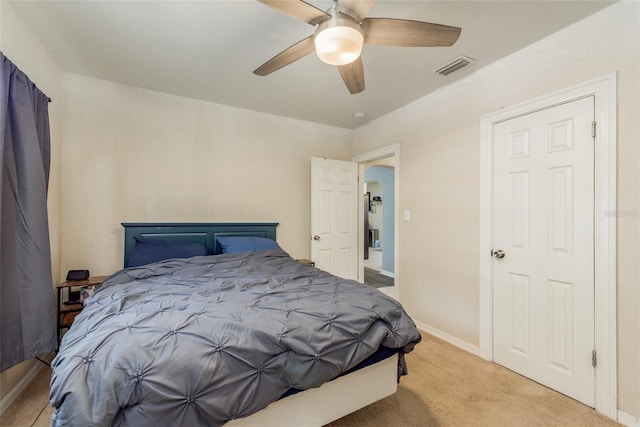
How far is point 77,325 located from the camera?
142 cm

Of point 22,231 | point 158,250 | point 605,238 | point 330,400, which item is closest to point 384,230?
point 605,238

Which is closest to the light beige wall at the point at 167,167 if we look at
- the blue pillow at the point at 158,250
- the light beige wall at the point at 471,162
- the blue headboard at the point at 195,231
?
the blue headboard at the point at 195,231

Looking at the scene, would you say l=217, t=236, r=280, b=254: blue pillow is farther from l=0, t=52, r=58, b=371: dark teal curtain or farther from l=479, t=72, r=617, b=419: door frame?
l=479, t=72, r=617, b=419: door frame

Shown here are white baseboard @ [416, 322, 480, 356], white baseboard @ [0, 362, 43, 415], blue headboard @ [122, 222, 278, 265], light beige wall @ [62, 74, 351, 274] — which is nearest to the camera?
white baseboard @ [0, 362, 43, 415]

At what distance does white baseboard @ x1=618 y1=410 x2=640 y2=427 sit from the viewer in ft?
5.40

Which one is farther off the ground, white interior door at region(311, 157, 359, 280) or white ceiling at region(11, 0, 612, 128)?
white ceiling at region(11, 0, 612, 128)

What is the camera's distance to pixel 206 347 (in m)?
1.16

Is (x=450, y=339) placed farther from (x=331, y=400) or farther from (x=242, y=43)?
(x=242, y=43)

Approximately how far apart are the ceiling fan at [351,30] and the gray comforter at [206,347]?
140cm

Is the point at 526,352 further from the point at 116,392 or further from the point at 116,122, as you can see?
the point at 116,122

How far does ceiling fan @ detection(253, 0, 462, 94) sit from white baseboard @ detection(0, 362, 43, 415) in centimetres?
281

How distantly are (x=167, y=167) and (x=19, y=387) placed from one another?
211cm

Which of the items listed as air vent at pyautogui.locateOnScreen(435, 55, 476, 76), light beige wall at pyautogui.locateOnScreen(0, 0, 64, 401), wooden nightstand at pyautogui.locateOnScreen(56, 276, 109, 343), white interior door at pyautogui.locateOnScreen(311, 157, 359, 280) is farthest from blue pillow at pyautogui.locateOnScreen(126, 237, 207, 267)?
air vent at pyautogui.locateOnScreen(435, 55, 476, 76)

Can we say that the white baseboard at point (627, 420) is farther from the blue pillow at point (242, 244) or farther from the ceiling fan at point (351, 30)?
the blue pillow at point (242, 244)
